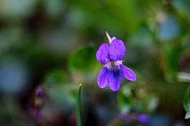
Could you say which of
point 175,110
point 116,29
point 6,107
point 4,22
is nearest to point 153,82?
point 175,110

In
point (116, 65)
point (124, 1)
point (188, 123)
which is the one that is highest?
point (124, 1)

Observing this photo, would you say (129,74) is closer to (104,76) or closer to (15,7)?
(104,76)

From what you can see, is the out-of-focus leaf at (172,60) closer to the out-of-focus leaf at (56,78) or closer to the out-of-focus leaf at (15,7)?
the out-of-focus leaf at (56,78)

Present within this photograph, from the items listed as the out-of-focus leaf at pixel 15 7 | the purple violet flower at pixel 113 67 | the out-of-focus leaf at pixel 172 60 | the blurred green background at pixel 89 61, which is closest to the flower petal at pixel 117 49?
the purple violet flower at pixel 113 67

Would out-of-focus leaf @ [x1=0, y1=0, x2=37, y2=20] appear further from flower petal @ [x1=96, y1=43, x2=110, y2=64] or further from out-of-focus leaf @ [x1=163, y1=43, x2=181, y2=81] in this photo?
flower petal @ [x1=96, y1=43, x2=110, y2=64]

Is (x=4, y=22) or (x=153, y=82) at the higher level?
(x=4, y=22)

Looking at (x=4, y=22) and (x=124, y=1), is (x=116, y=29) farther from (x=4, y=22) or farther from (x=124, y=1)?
(x=4, y=22)

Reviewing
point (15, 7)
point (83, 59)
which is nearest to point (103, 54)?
point (83, 59)
